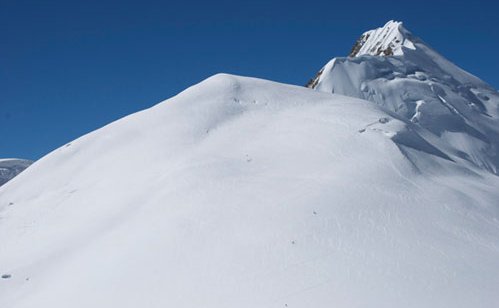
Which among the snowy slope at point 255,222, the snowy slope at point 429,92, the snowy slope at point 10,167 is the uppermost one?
the snowy slope at point 10,167

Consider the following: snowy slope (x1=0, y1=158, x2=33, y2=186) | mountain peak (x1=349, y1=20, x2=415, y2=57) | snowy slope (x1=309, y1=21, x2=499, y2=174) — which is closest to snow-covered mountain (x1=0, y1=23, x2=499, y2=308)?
snowy slope (x1=309, y1=21, x2=499, y2=174)

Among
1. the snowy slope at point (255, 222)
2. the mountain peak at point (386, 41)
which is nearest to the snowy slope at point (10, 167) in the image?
the mountain peak at point (386, 41)

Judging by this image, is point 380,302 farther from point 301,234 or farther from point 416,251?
point 301,234

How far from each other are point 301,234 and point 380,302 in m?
3.26

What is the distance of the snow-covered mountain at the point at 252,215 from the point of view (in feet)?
34.1

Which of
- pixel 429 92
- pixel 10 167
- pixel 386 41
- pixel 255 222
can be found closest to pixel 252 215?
pixel 255 222

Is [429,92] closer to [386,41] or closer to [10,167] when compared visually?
[386,41]

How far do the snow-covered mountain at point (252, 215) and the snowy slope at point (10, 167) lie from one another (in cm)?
16834

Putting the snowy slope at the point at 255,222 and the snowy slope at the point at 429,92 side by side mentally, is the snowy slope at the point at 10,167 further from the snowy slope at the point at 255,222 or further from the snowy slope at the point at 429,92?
the snowy slope at the point at 255,222

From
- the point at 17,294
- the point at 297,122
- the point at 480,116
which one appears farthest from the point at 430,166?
the point at 480,116

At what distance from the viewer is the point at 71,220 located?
16375 millimetres

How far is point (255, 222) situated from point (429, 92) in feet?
180

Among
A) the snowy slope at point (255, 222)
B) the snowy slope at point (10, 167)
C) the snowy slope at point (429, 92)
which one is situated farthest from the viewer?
the snowy slope at point (10, 167)

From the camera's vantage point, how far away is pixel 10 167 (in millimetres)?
186375
